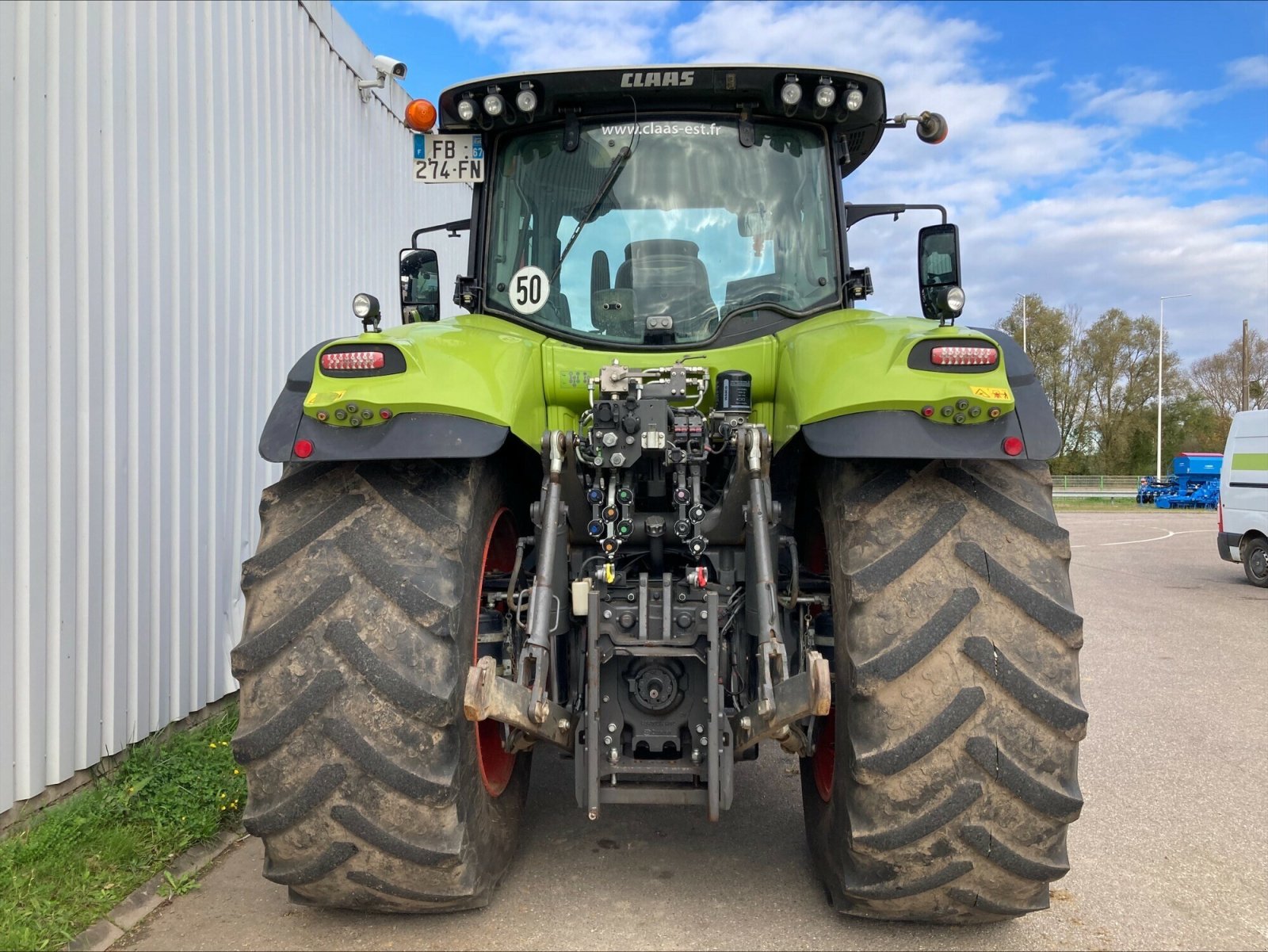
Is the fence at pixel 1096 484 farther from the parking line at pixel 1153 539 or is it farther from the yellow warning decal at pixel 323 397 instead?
the yellow warning decal at pixel 323 397

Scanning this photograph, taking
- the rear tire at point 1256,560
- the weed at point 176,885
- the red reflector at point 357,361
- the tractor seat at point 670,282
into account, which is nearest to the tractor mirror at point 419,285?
the tractor seat at point 670,282

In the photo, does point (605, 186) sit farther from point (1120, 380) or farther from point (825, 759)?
point (1120, 380)

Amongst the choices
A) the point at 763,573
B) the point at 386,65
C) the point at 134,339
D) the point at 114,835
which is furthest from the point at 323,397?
the point at 386,65

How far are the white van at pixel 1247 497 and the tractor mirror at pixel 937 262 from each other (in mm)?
10417

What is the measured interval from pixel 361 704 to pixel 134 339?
2770 millimetres

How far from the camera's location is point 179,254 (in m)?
4.97

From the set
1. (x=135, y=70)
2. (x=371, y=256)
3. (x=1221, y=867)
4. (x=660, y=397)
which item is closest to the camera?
(x=660, y=397)

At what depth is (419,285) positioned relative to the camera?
177 inches

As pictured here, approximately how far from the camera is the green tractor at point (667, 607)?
2.63 metres

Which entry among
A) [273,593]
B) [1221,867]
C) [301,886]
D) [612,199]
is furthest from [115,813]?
[1221,867]

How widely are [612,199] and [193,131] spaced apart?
274cm

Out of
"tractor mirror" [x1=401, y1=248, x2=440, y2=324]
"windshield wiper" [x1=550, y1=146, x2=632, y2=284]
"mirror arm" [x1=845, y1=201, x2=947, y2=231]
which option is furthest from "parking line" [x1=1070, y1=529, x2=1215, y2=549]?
"windshield wiper" [x1=550, y1=146, x2=632, y2=284]

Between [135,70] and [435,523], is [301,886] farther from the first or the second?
[135,70]

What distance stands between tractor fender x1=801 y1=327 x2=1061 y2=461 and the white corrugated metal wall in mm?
3126
